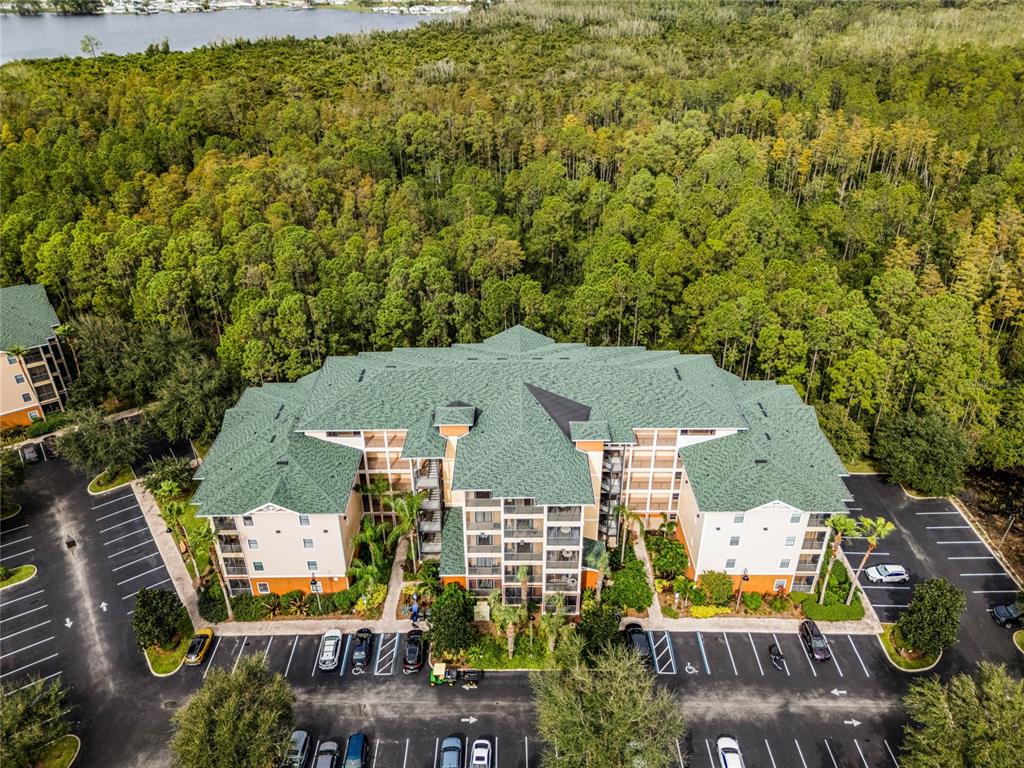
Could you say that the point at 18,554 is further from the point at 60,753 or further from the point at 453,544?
the point at 453,544

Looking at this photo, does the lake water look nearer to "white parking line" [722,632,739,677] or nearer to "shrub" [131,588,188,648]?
"shrub" [131,588,188,648]

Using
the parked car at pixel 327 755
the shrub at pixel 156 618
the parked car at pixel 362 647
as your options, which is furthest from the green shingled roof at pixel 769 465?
the shrub at pixel 156 618

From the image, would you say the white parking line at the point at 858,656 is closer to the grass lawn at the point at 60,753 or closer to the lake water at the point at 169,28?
the grass lawn at the point at 60,753

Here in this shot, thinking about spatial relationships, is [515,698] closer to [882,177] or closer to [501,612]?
[501,612]

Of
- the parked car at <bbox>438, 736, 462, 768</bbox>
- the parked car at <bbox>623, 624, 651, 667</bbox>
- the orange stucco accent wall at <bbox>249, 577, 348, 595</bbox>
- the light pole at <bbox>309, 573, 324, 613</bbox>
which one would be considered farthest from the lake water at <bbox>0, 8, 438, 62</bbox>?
the parked car at <bbox>623, 624, 651, 667</bbox>

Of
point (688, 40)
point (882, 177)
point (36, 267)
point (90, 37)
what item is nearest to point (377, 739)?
point (36, 267)
